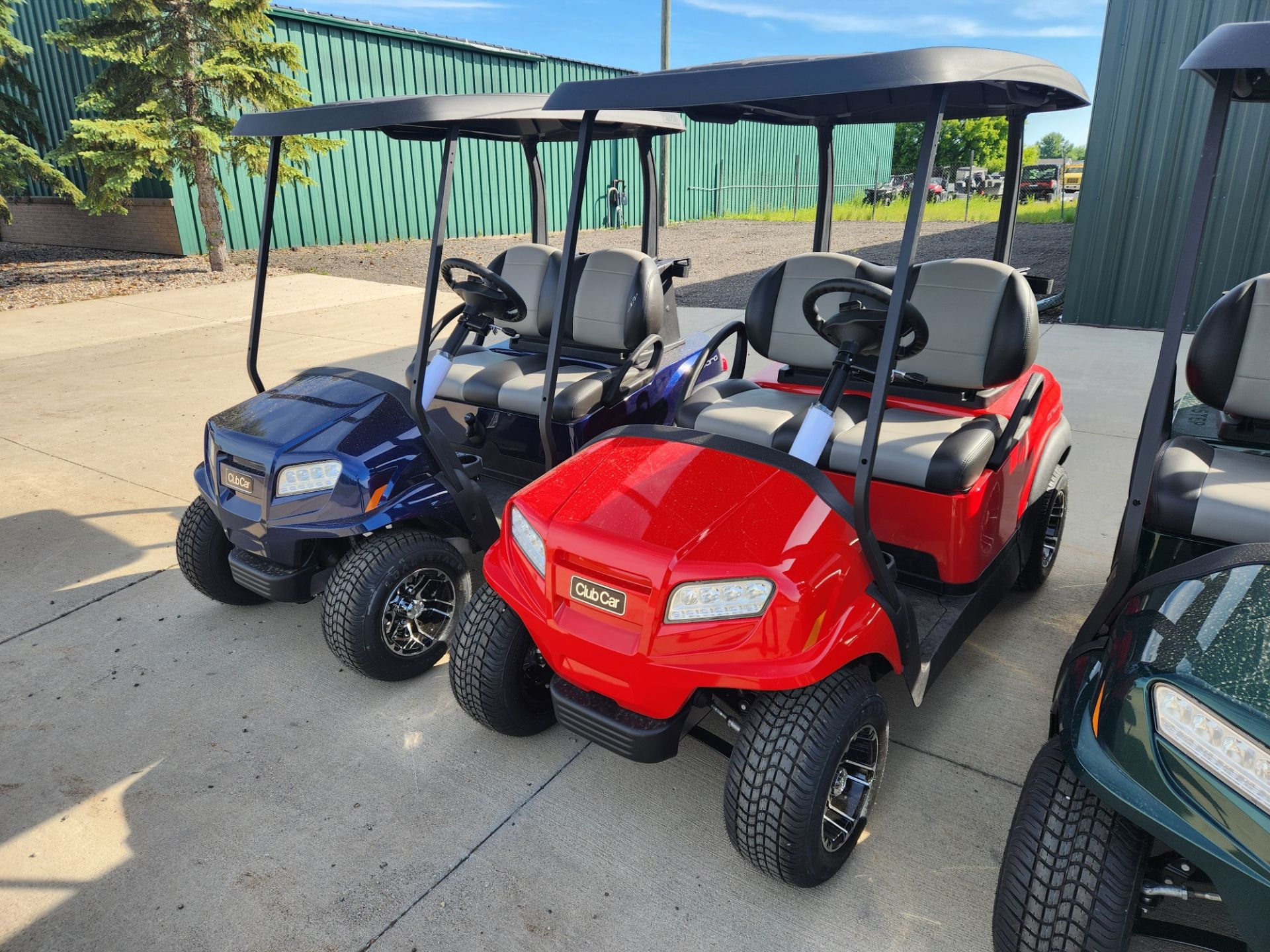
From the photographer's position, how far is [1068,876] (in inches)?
59.1

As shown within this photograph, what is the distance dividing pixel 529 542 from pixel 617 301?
1.94m

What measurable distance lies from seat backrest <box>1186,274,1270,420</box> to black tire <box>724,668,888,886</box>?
4.89ft

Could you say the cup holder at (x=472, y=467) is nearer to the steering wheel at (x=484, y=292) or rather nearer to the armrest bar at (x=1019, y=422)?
the steering wheel at (x=484, y=292)

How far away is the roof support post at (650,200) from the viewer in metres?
3.94

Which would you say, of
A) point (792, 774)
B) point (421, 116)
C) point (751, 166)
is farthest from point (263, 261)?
point (751, 166)

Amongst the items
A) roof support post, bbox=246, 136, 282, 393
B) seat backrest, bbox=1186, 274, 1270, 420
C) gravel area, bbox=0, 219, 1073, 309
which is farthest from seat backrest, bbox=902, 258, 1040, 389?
gravel area, bbox=0, 219, 1073, 309

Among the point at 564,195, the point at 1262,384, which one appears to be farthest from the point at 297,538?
the point at 564,195

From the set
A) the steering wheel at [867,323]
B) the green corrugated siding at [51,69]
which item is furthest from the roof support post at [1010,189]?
the green corrugated siding at [51,69]

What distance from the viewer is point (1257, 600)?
151 centimetres

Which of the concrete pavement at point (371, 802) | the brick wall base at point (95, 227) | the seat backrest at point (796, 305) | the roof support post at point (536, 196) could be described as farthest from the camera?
the brick wall base at point (95, 227)

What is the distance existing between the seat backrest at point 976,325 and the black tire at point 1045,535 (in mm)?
475

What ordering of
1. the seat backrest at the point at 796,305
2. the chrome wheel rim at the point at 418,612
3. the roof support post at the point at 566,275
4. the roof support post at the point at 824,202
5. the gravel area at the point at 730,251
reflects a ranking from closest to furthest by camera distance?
the roof support post at the point at 566,275 < the chrome wheel rim at the point at 418,612 < the seat backrest at the point at 796,305 < the roof support post at the point at 824,202 < the gravel area at the point at 730,251

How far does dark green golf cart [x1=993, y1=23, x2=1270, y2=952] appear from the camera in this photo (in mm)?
1277

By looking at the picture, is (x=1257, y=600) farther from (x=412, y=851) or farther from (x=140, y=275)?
(x=140, y=275)
